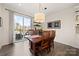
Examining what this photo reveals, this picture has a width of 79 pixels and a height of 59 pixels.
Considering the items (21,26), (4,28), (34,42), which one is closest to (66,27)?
(34,42)

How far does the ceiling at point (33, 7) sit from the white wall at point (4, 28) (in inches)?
5.0

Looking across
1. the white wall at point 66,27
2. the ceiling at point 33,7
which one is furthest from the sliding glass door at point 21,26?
the white wall at point 66,27

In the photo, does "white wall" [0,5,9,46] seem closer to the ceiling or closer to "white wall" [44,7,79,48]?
the ceiling

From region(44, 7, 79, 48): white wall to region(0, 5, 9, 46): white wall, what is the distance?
78cm

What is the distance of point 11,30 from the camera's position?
201cm

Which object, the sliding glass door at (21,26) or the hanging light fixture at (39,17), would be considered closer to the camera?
the hanging light fixture at (39,17)

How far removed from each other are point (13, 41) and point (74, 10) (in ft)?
4.31

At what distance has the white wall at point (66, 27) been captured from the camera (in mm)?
1998

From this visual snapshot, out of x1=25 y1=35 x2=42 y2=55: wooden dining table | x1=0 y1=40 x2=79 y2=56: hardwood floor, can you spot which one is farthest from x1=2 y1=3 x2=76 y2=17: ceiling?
x1=0 y1=40 x2=79 y2=56: hardwood floor

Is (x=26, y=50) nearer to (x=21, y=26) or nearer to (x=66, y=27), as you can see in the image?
(x=21, y=26)

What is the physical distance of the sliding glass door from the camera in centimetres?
206

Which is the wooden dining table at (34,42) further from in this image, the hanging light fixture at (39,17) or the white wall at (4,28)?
the white wall at (4,28)

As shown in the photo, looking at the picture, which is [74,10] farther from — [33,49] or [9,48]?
[9,48]

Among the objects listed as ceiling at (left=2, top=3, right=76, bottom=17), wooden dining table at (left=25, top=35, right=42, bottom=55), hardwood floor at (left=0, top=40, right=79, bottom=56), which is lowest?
hardwood floor at (left=0, top=40, right=79, bottom=56)
